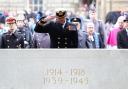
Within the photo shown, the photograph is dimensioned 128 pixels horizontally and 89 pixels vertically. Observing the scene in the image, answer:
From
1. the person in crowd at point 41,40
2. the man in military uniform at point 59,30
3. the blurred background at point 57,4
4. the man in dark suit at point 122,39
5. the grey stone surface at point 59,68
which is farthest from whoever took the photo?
the blurred background at point 57,4

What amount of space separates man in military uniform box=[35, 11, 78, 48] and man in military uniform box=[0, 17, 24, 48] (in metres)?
0.45

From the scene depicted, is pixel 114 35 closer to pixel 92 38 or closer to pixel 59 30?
pixel 92 38

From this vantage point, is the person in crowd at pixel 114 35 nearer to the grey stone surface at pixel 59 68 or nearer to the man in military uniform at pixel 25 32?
the grey stone surface at pixel 59 68

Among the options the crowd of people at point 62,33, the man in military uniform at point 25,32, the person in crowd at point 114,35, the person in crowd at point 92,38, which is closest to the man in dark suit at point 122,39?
the crowd of people at point 62,33

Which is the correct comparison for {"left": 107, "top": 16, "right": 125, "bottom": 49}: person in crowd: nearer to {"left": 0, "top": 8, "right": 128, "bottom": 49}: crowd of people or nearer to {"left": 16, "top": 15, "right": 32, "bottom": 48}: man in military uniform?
{"left": 0, "top": 8, "right": 128, "bottom": 49}: crowd of people

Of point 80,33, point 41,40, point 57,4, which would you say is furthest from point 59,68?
point 57,4

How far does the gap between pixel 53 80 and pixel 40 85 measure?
0.86 ft

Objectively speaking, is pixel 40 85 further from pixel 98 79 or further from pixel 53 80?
pixel 98 79

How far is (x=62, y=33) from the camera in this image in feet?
42.0

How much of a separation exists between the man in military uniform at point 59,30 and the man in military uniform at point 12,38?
1.47ft

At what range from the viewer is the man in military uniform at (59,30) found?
12789 mm

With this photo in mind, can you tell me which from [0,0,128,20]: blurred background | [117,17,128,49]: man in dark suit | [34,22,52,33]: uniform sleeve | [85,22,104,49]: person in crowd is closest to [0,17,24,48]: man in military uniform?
[34,22,52,33]: uniform sleeve

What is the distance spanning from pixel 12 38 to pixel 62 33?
3.09ft

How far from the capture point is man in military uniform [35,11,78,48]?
12.8m
